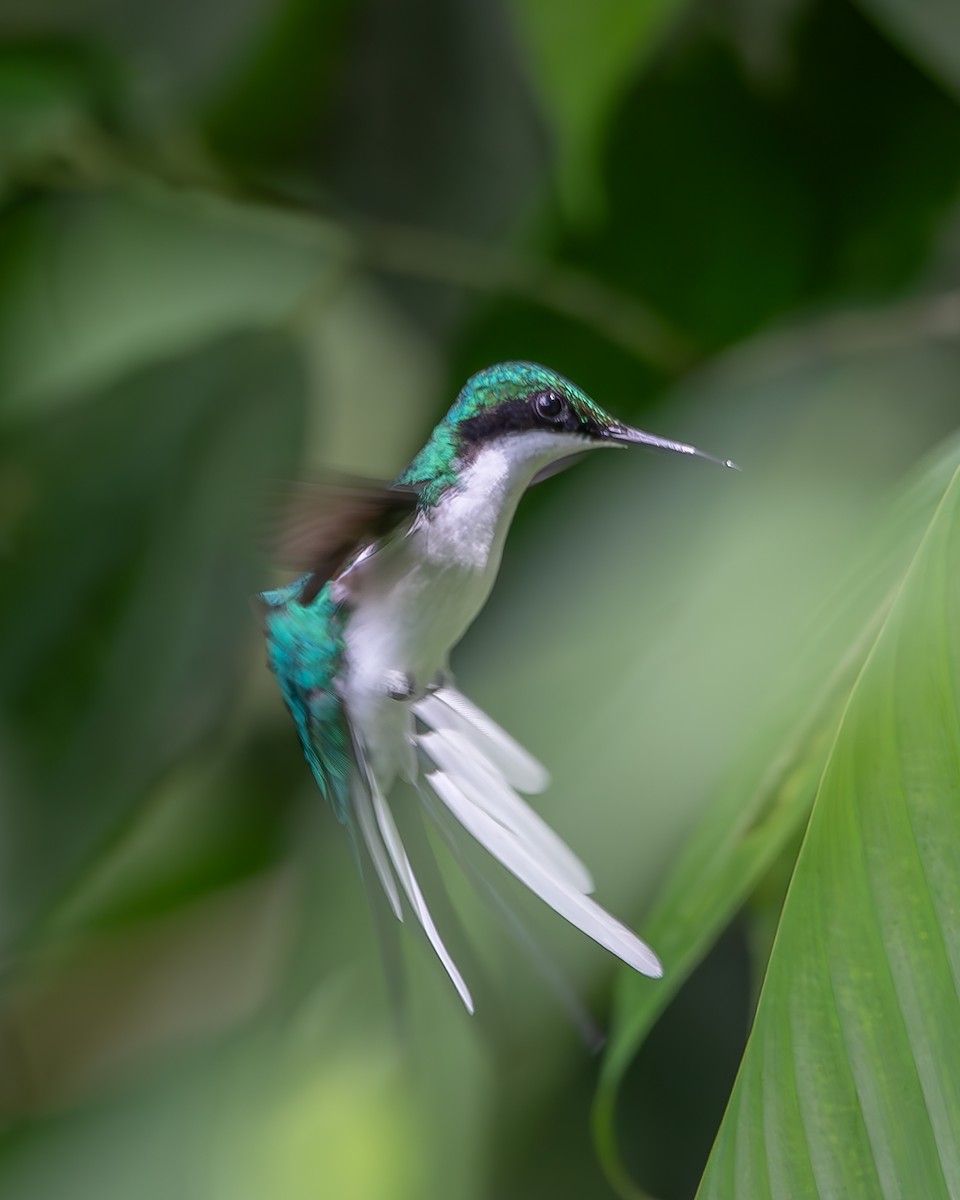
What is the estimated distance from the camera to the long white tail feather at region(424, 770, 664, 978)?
0.23 metres

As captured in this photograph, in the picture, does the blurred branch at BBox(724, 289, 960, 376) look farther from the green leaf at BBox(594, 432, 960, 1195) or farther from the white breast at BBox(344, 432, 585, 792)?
the white breast at BBox(344, 432, 585, 792)

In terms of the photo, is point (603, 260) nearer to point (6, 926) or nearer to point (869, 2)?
point (869, 2)

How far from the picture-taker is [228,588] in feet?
2.75

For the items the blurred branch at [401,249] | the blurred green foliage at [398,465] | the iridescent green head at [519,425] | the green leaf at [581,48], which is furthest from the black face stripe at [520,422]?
the blurred branch at [401,249]

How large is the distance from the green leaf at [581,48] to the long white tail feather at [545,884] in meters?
→ 0.52

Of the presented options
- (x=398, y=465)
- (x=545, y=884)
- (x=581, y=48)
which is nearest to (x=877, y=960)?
(x=545, y=884)

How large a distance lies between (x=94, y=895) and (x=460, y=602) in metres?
0.77

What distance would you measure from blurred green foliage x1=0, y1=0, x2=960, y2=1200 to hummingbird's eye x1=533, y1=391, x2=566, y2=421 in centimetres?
12

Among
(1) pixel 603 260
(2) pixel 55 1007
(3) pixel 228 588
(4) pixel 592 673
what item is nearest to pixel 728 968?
(4) pixel 592 673

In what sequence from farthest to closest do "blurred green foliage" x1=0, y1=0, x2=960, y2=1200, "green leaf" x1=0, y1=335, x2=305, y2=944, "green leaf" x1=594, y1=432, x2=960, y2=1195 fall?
"green leaf" x1=0, y1=335, x2=305, y2=944
"blurred green foliage" x1=0, y1=0, x2=960, y2=1200
"green leaf" x1=594, y1=432, x2=960, y2=1195

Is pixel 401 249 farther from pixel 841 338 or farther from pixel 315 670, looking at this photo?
pixel 315 670

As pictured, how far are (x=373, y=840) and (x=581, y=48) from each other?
1.73 ft

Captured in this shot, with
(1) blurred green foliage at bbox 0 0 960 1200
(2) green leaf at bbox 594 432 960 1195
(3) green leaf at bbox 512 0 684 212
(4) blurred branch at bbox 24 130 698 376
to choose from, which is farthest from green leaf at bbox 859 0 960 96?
(2) green leaf at bbox 594 432 960 1195

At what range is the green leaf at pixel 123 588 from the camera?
778 millimetres
